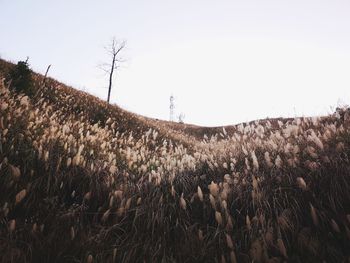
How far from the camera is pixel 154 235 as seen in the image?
119 inches

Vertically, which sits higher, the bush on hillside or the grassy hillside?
the bush on hillside

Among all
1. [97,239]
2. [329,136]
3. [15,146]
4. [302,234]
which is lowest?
[97,239]

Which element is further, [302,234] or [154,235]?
[154,235]

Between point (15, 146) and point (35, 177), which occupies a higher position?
point (15, 146)

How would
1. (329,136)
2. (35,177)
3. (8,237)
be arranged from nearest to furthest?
1. (8,237)
2. (35,177)
3. (329,136)

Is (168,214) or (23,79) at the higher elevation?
(23,79)

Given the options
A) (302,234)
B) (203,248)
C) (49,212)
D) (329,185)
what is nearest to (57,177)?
(49,212)

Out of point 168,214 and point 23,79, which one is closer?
point 168,214

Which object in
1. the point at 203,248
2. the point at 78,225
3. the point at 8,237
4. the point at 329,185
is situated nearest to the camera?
the point at 8,237

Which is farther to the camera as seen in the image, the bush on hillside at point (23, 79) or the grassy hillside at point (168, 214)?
the bush on hillside at point (23, 79)

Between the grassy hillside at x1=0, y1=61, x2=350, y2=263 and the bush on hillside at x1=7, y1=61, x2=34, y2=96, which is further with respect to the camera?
the bush on hillside at x1=7, y1=61, x2=34, y2=96

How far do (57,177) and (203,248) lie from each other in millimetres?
1958

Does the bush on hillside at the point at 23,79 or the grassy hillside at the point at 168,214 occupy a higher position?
the bush on hillside at the point at 23,79

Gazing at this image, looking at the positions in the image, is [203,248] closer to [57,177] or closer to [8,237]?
[8,237]
